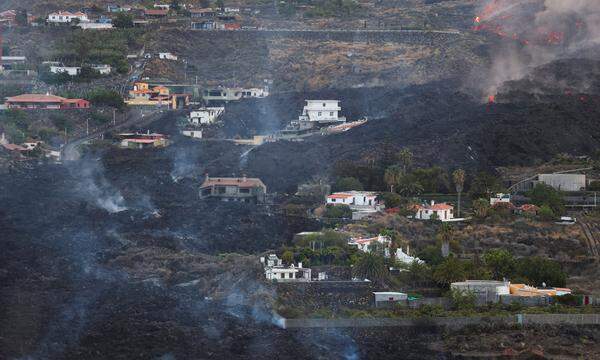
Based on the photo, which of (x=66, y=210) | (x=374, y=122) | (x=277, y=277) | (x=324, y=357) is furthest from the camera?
(x=374, y=122)

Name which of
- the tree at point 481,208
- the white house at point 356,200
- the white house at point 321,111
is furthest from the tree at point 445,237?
the white house at point 321,111

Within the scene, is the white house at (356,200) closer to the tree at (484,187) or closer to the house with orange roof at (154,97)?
the tree at (484,187)

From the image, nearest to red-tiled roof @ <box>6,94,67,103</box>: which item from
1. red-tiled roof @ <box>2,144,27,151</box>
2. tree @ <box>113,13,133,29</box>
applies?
red-tiled roof @ <box>2,144,27,151</box>

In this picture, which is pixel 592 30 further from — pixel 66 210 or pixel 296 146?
pixel 66 210

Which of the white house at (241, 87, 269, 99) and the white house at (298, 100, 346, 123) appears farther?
the white house at (241, 87, 269, 99)

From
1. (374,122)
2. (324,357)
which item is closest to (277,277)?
(324,357)

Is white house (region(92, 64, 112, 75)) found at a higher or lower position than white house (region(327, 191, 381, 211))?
higher

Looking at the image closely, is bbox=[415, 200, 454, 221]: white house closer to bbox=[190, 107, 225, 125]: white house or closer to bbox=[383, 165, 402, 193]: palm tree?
bbox=[383, 165, 402, 193]: palm tree

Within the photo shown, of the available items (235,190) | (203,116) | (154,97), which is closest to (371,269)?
(235,190)
